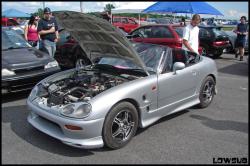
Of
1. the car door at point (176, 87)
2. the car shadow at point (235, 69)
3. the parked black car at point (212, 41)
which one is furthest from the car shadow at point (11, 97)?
the parked black car at point (212, 41)

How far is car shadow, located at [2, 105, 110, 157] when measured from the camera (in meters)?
3.70

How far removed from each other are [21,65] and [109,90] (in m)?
2.33

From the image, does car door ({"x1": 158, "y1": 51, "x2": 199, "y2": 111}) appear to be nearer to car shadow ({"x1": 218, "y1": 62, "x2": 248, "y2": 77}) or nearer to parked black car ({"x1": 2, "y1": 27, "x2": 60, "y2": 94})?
parked black car ({"x1": 2, "y1": 27, "x2": 60, "y2": 94})

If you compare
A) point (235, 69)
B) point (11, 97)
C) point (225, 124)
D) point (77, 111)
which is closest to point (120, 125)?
point (77, 111)

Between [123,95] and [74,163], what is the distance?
979 mm

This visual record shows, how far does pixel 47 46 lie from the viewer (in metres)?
7.64

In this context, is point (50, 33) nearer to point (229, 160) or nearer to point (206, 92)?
point (206, 92)

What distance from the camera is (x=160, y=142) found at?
13.2 ft

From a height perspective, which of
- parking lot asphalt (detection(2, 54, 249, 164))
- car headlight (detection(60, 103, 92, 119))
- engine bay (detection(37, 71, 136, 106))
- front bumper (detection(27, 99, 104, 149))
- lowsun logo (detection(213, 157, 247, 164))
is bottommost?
lowsun logo (detection(213, 157, 247, 164))

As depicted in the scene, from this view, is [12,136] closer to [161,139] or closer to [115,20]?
[161,139]

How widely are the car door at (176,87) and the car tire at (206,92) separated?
0.35 m

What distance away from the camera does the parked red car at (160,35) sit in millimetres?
9818

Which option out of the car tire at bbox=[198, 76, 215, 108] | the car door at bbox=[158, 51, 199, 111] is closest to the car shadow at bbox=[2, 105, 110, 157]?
the car door at bbox=[158, 51, 199, 111]

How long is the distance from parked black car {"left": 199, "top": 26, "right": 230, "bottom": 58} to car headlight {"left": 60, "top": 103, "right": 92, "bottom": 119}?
9.15 m
